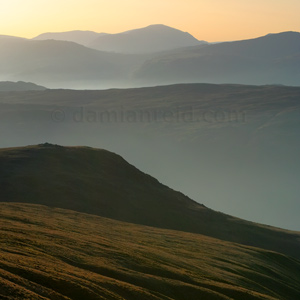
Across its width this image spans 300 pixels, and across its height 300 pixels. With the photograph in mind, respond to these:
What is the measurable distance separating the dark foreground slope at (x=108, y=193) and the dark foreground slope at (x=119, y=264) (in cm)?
1173

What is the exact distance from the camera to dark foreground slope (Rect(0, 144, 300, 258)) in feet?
257

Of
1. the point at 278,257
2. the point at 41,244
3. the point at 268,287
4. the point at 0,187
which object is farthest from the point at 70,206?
the point at 41,244

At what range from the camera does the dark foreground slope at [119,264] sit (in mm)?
28156

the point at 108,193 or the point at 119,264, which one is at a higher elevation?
the point at 119,264

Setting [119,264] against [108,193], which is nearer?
[119,264]

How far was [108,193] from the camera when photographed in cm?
8619

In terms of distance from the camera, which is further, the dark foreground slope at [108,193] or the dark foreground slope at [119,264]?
the dark foreground slope at [108,193]

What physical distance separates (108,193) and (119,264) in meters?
48.5

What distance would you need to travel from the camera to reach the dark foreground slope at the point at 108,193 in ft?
257

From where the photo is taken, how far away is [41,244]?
36.6 m

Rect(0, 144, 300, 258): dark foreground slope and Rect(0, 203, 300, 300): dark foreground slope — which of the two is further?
Rect(0, 144, 300, 258): dark foreground slope

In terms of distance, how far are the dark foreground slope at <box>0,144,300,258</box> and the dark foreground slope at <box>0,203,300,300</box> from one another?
462 inches

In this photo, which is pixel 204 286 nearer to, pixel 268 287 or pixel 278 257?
pixel 268 287

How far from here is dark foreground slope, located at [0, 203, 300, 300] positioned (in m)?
28.2
